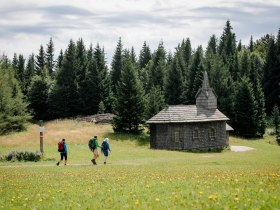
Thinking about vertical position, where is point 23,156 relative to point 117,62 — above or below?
below

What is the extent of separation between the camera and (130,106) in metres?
51.5

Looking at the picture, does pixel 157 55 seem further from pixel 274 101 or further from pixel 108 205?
pixel 108 205

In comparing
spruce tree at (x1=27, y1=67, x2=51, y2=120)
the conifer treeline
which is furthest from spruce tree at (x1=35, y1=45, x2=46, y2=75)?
spruce tree at (x1=27, y1=67, x2=51, y2=120)

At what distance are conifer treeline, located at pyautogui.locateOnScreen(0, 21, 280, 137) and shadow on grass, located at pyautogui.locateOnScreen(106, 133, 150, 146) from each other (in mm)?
1874

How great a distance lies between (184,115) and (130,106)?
9.66 metres

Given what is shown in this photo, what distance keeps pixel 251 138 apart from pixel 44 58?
69440mm

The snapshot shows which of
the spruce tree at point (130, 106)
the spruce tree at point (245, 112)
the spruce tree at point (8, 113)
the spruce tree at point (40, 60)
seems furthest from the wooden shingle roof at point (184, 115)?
the spruce tree at point (40, 60)

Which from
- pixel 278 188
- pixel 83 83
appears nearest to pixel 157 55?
pixel 83 83

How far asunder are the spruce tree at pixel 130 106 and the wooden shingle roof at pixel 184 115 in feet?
22.9

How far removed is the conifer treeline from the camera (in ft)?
172

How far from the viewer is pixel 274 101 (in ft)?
262

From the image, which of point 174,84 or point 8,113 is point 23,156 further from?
point 174,84

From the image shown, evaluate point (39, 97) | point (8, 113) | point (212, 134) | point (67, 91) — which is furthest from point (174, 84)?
point (8, 113)

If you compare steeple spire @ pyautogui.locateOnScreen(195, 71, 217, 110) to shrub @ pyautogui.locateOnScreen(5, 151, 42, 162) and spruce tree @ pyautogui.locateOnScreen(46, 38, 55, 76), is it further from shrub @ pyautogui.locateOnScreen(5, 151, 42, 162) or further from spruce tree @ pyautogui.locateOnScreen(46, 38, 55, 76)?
spruce tree @ pyautogui.locateOnScreen(46, 38, 55, 76)
